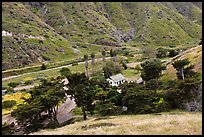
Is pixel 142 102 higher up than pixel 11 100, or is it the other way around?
pixel 11 100

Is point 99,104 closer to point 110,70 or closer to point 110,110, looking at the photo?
point 110,110

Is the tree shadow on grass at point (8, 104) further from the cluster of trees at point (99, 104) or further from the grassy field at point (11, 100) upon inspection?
the cluster of trees at point (99, 104)

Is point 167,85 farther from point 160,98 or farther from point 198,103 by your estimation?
point 198,103

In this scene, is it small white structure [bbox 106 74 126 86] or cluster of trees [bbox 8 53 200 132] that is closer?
cluster of trees [bbox 8 53 200 132]

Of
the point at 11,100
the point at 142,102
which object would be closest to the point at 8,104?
the point at 11,100

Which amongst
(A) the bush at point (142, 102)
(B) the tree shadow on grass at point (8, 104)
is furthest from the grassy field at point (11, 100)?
(A) the bush at point (142, 102)

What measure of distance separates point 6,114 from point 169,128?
151ft

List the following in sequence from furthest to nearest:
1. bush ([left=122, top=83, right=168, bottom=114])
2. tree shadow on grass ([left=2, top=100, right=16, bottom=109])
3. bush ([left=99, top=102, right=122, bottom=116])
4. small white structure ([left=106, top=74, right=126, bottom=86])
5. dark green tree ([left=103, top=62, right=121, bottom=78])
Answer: dark green tree ([left=103, top=62, right=121, bottom=78])
small white structure ([left=106, top=74, right=126, bottom=86])
tree shadow on grass ([left=2, top=100, right=16, bottom=109])
bush ([left=99, top=102, right=122, bottom=116])
bush ([left=122, top=83, right=168, bottom=114])

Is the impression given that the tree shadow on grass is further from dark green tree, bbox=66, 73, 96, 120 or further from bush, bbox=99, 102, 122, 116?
bush, bbox=99, 102, 122, 116

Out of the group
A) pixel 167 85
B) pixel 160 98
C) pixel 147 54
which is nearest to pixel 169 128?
pixel 160 98

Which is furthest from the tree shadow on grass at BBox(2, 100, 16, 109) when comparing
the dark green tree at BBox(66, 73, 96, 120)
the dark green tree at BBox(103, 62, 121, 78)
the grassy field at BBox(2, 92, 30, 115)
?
the dark green tree at BBox(103, 62, 121, 78)

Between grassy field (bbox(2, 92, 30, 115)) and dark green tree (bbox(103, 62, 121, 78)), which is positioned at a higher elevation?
dark green tree (bbox(103, 62, 121, 78))

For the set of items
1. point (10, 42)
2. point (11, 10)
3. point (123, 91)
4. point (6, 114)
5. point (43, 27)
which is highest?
point (11, 10)

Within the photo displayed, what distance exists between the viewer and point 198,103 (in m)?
45.2
